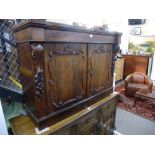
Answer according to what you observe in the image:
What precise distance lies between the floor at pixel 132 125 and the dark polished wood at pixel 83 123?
0.68 metres

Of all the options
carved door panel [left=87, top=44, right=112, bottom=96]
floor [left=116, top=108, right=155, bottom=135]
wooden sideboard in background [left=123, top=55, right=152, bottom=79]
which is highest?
carved door panel [left=87, top=44, right=112, bottom=96]

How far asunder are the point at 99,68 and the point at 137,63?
14.7 ft

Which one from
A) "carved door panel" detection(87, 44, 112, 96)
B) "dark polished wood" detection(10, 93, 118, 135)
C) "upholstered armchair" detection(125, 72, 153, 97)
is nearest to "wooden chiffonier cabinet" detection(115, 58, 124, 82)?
"upholstered armchair" detection(125, 72, 153, 97)

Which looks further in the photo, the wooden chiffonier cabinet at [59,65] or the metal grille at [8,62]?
the metal grille at [8,62]

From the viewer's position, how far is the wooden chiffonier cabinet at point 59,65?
94 cm

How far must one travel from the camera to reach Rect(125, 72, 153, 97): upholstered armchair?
3.74 m

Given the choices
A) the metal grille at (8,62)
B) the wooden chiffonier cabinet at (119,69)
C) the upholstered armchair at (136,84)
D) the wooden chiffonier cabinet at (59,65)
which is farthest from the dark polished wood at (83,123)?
the wooden chiffonier cabinet at (119,69)

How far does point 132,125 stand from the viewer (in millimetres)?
2637

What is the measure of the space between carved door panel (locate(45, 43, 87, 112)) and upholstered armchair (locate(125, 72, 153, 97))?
2926 millimetres

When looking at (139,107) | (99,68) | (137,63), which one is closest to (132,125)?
(139,107)

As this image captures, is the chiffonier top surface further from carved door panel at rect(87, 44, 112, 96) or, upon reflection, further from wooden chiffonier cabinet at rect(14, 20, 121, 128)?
carved door panel at rect(87, 44, 112, 96)

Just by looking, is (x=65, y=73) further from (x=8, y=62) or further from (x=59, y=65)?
(x=8, y=62)

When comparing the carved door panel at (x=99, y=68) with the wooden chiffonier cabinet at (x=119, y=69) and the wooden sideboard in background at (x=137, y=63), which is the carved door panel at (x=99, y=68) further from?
the wooden sideboard in background at (x=137, y=63)
